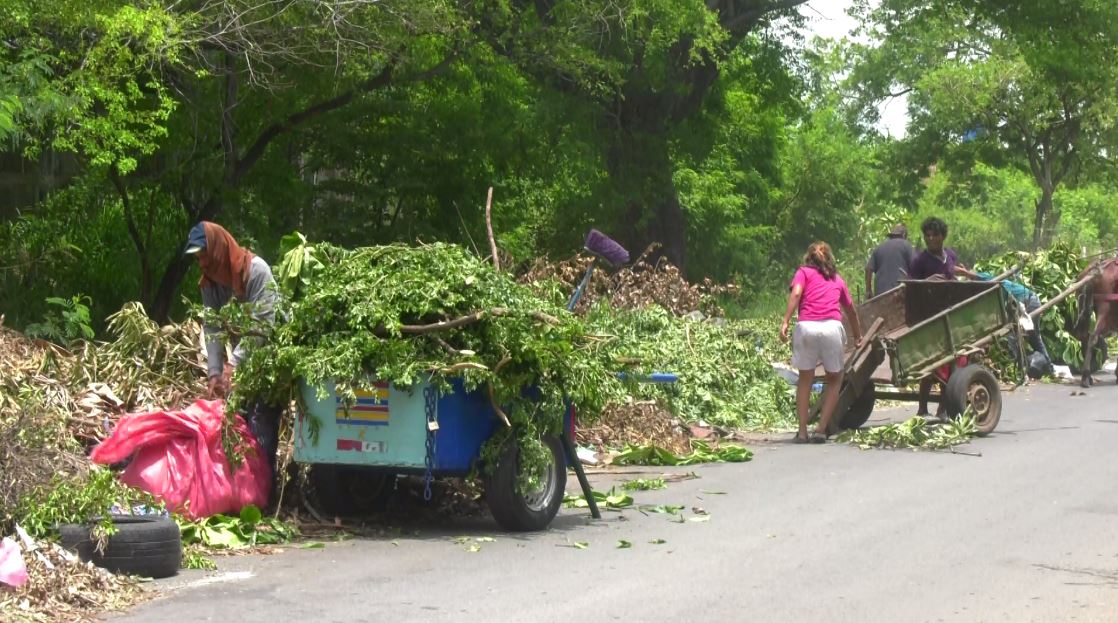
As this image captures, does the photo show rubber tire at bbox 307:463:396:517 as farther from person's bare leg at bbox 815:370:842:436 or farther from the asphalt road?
person's bare leg at bbox 815:370:842:436

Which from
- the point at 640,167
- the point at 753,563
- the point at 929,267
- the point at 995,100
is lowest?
the point at 753,563

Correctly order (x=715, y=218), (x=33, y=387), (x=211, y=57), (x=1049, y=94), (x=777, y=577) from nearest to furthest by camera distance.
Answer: (x=777, y=577) → (x=33, y=387) → (x=211, y=57) → (x=715, y=218) → (x=1049, y=94)

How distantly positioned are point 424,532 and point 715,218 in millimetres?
24793

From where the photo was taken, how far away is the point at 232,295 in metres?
10.3

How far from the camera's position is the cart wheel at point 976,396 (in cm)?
1465

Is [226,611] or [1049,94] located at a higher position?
[1049,94]

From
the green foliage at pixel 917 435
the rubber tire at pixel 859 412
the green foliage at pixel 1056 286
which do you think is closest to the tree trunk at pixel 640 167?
the green foliage at pixel 1056 286

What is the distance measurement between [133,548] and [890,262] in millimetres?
11902

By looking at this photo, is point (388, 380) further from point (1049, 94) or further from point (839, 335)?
point (1049, 94)

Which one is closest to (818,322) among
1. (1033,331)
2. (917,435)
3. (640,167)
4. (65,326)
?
(917,435)

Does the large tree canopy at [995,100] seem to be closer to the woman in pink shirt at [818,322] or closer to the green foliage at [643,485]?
the woman in pink shirt at [818,322]

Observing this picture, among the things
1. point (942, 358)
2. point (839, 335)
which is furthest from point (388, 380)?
point (942, 358)

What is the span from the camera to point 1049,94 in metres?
42.5

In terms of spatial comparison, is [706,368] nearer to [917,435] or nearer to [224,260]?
[917,435]
